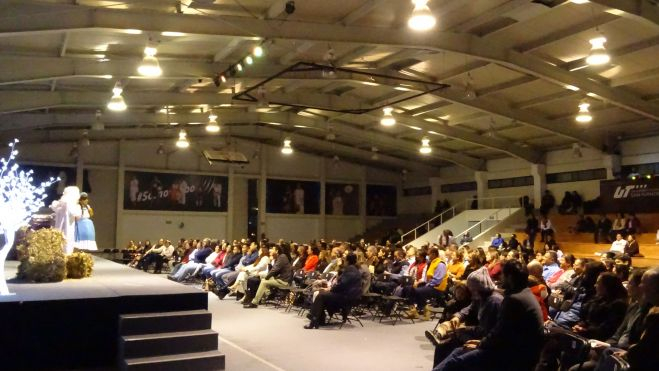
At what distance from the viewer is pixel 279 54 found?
37.9 ft

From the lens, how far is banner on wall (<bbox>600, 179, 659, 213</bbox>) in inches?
598

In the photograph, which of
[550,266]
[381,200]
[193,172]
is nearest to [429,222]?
[381,200]

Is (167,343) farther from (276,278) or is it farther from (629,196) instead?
(629,196)

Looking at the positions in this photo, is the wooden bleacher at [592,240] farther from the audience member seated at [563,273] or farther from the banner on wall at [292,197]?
the banner on wall at [292,197]

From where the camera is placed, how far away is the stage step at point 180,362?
17.5 ft

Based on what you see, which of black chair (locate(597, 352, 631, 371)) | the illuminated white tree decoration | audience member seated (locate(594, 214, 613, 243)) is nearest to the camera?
black chair (locate(597, 352, 631, 371))

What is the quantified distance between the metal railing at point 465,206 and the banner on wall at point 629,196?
4224 mm

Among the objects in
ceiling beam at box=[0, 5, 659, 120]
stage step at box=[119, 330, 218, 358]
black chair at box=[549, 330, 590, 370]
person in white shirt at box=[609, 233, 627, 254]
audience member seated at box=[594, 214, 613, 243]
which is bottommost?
stage step at box=[119, 330, 218, 358]

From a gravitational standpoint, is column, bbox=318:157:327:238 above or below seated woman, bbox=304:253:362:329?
above

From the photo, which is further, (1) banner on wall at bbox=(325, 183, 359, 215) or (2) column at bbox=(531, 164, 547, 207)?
(1) banner on wall at bbox=(325, 183, 359, 215)

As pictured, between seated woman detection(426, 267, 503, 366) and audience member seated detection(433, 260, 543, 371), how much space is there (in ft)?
1.27

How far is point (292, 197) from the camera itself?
24.2 m

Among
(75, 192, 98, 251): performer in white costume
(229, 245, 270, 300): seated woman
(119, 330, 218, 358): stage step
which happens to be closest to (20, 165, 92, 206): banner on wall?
(229, 245, 270, 300): seated woman

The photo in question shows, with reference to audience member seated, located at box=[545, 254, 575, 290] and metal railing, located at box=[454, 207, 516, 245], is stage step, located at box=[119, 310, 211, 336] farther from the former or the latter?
metal railing, located at box=[454, 207, 516, 245]
